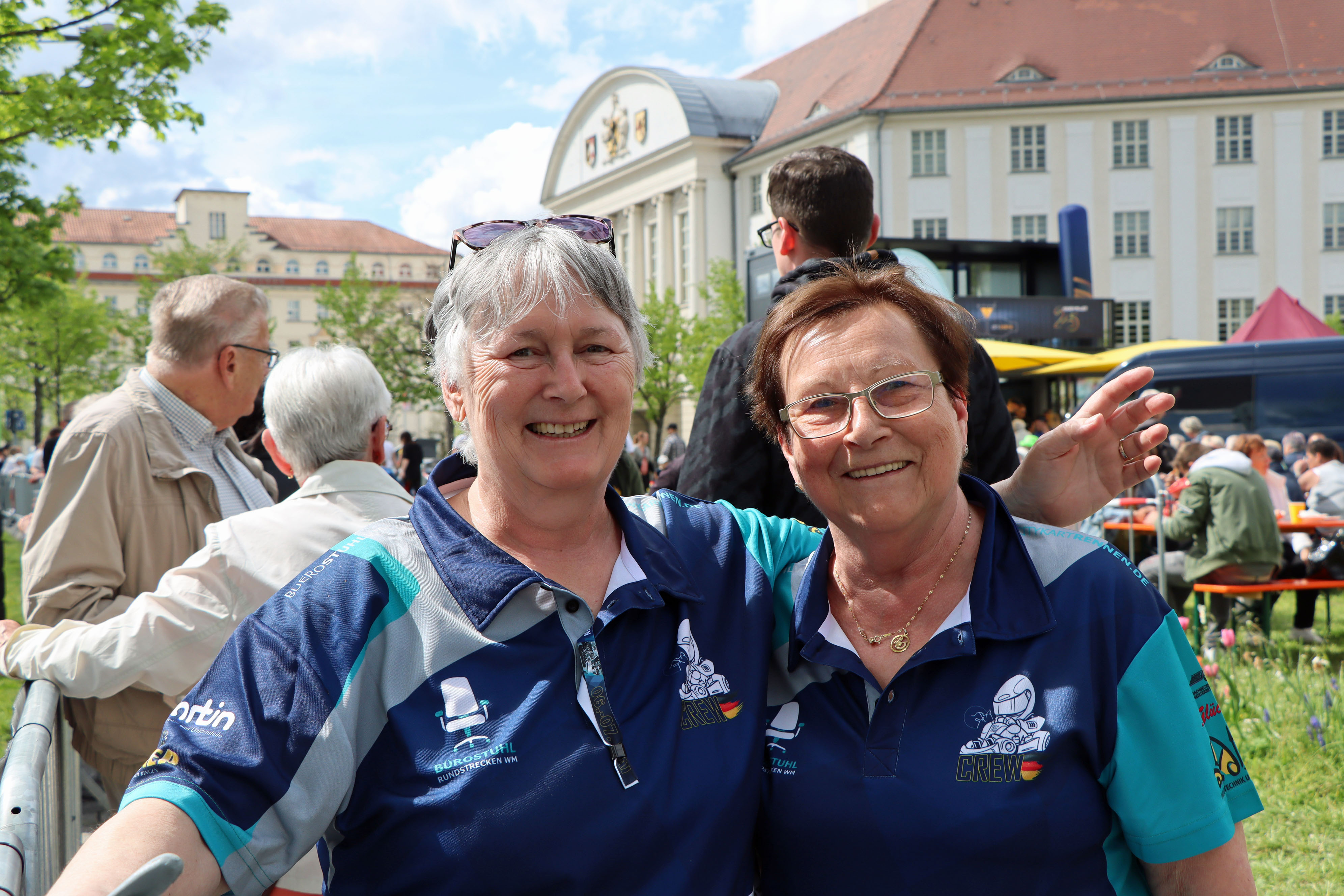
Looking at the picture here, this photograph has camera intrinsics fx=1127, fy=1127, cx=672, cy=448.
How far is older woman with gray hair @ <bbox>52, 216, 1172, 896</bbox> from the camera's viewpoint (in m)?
1.80

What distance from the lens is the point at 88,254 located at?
3957 inches

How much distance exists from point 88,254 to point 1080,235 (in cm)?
9590

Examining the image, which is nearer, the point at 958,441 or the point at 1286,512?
the point at 958,441

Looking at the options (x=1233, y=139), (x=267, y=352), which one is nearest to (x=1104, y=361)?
(x=267, y=352)

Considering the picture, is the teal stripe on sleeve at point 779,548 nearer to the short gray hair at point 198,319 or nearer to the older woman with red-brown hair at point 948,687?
the older woman with red-brown hair at point 948,687

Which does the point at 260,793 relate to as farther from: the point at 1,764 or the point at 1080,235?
the point at 1080,235

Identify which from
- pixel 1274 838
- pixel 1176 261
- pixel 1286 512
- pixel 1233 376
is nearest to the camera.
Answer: pixel 1274 838

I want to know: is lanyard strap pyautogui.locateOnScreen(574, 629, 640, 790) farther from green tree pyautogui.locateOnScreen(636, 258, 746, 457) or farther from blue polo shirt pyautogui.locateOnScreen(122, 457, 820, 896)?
green tree pyautogui.locateOnScreen(636, 258, 746, 457)

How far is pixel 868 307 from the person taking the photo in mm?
2273

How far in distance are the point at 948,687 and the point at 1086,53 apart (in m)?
53.3

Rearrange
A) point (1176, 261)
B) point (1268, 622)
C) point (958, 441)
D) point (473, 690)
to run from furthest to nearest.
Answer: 1. point (1176, 261)
2. point (1268, 622)
3. point (958, 441)
4. point (473, 690)

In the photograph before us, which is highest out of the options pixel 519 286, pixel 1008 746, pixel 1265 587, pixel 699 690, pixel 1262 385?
pixel 519 286

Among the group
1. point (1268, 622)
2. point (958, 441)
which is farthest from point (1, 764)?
point (1268, 622)

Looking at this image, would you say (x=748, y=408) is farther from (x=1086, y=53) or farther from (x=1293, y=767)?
(x=1086, y=53)
